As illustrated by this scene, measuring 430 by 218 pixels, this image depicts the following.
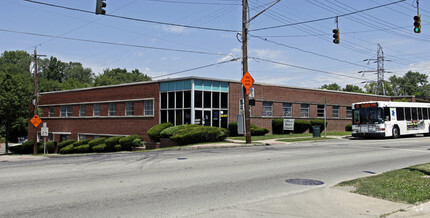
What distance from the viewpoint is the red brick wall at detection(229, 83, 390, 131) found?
102 feet

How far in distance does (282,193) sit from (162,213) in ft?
9.50

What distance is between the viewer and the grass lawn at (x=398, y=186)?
6934 mm

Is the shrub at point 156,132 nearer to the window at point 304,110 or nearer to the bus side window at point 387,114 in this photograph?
the window at point 304,110

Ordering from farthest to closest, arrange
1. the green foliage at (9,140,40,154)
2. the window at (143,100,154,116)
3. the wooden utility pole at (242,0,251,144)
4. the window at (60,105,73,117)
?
the window at (60,105,73,117) < the green foliage at (9,140,40,154) < the window at (143,100,154,116) < the wooden utility pole at (242,0,251,144)

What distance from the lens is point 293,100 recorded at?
35.8 meters

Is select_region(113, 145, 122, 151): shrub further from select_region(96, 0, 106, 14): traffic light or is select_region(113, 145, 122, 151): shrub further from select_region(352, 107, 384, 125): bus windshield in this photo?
select_region(352, 107, 384, 125): bus windshield

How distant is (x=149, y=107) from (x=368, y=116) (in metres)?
18.0

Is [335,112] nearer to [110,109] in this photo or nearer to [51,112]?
[110,109]

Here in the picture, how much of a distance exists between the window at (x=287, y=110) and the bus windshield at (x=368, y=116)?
743 centimetres

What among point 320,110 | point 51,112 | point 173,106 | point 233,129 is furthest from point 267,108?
point 51,112

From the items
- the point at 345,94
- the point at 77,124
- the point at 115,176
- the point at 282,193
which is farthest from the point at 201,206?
the point at 345,94

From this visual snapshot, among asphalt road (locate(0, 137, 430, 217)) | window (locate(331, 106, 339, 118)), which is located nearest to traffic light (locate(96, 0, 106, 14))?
asphalt road (locate(0, 137, 430, 217))

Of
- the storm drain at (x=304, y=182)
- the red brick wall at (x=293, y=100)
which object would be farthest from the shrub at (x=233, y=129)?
the storm drain at (x=304, y=182)

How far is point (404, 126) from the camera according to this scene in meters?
29.3
